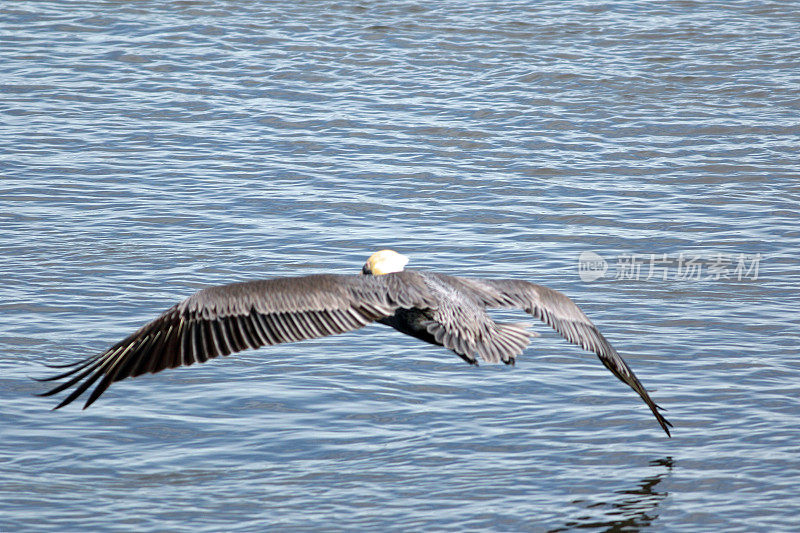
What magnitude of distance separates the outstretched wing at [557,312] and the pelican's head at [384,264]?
0.45 metres

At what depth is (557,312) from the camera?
6051mm

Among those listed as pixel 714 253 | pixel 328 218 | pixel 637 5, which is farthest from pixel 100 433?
pixel 637 5

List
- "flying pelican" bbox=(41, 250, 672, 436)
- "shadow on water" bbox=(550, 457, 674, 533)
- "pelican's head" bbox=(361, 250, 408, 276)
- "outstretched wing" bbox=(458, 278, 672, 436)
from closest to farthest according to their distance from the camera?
"shadow on water" bbox=(550, 457, 674, 533) → "flying pelican" bbox=(41, 250, 672, 436) → "outstretched wing" bbox=(458, 278, 672, 436) → "pelican's head" bbox=(361, 250, 408, 276)

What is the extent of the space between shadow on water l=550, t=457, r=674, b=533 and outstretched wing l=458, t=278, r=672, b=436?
0.51 meters

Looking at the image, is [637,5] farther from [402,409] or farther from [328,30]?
[402,409]

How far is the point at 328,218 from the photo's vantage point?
31.5ft

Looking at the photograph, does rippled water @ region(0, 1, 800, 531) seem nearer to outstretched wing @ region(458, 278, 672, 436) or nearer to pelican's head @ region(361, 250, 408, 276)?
outstretched wing @ region(458, 278, 672, 436)

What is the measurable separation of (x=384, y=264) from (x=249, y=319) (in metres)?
1.05

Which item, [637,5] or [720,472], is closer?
[720,472]

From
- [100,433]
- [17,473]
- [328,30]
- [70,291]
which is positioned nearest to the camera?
[17,473]

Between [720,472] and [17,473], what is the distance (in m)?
3.45

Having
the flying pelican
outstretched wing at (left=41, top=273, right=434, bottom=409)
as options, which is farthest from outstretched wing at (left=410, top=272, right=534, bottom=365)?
outstretched wing at (left=41, top=273, right=434, bottom=409)

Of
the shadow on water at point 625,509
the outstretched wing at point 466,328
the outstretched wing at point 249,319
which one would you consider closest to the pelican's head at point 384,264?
the outstretched wing at point 466,328

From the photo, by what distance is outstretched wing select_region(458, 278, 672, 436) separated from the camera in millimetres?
6000
